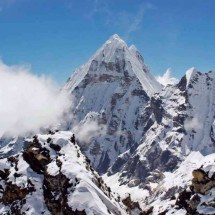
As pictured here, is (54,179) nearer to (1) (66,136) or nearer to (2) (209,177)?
(1) (66,136)

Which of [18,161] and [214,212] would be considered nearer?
[214,212]

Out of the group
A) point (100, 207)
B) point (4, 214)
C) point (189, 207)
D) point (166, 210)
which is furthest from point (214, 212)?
point (4, 214)

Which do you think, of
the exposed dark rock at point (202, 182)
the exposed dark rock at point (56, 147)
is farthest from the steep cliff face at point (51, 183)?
the exposed dark rock at point (202, 182)

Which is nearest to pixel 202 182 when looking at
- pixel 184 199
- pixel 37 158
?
pixel 184 199

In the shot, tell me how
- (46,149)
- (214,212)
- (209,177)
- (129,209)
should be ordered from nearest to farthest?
(214,212) → (209,177) → (46,149) → (129,209)

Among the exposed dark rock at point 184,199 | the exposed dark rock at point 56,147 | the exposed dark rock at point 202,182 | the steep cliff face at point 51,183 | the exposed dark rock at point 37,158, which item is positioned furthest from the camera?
the exposed dark rock at point 56,147

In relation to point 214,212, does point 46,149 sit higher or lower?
higher

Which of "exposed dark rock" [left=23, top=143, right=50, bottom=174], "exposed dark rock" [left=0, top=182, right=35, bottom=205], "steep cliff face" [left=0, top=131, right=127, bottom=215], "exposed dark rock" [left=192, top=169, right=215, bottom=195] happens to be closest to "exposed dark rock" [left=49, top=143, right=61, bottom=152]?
"steep cliff face" [left=0, top=131, right=127, bottom=215]

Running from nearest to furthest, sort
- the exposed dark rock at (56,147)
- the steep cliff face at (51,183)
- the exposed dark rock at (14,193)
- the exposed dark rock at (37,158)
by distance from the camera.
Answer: the steep cliff face at (51,183), the exposed dark rock at (14,193), the exposed dark rock at (37,158), the exposed dark rock at (56,147)

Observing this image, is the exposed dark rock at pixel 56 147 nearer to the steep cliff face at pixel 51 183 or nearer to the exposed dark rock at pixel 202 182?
the steep cliff face at pixel 51 183
